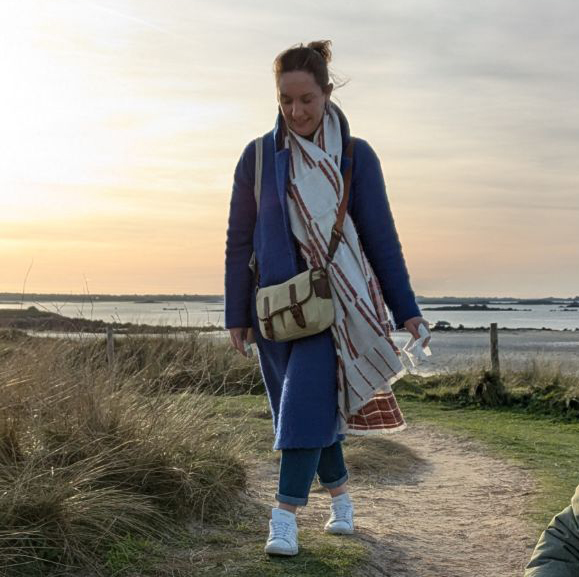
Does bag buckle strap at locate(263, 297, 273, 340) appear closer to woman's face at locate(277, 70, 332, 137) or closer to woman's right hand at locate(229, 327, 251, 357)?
woman's right hand at locate(229, 327, 251, 357)

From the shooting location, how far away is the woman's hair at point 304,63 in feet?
12.9

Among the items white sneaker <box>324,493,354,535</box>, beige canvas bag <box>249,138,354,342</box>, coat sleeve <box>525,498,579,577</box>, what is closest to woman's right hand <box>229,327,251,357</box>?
beige canvas bag <box>249,138,354,342</box>

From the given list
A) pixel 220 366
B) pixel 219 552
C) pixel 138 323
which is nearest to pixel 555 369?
pixel 220 366

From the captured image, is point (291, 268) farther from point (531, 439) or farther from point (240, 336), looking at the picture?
point (531, 439)

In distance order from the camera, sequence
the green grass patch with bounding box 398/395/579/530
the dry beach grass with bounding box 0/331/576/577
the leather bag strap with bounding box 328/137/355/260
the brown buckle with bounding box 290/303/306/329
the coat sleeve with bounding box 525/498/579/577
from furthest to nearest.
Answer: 1. the green grass patch with bounding box 398/395/579/530
2. the leather bag strap with bounding box 328/137/355/260
3. the brown buckle with bounding box 290/303/306/329
4. the dry beach grass with bounding box 0/331/576/577
5. the coat sleeve with bounding box 525/498/579/577

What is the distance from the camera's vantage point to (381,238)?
4098 mm

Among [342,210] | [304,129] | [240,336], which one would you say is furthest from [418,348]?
[304,129]

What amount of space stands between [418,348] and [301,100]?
1.20 meters

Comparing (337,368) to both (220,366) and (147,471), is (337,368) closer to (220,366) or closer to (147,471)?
(147,471)

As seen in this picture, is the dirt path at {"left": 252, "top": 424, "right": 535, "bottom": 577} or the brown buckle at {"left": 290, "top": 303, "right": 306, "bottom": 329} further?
A: the dirt path at {"left": 252, "top": 424, "right": 535, "bottom": 577}

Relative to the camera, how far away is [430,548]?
14.6 feet

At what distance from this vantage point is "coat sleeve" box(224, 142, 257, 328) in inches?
165

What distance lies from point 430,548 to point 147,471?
55.9 inches

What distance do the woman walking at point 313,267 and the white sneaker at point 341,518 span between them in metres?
0.44
